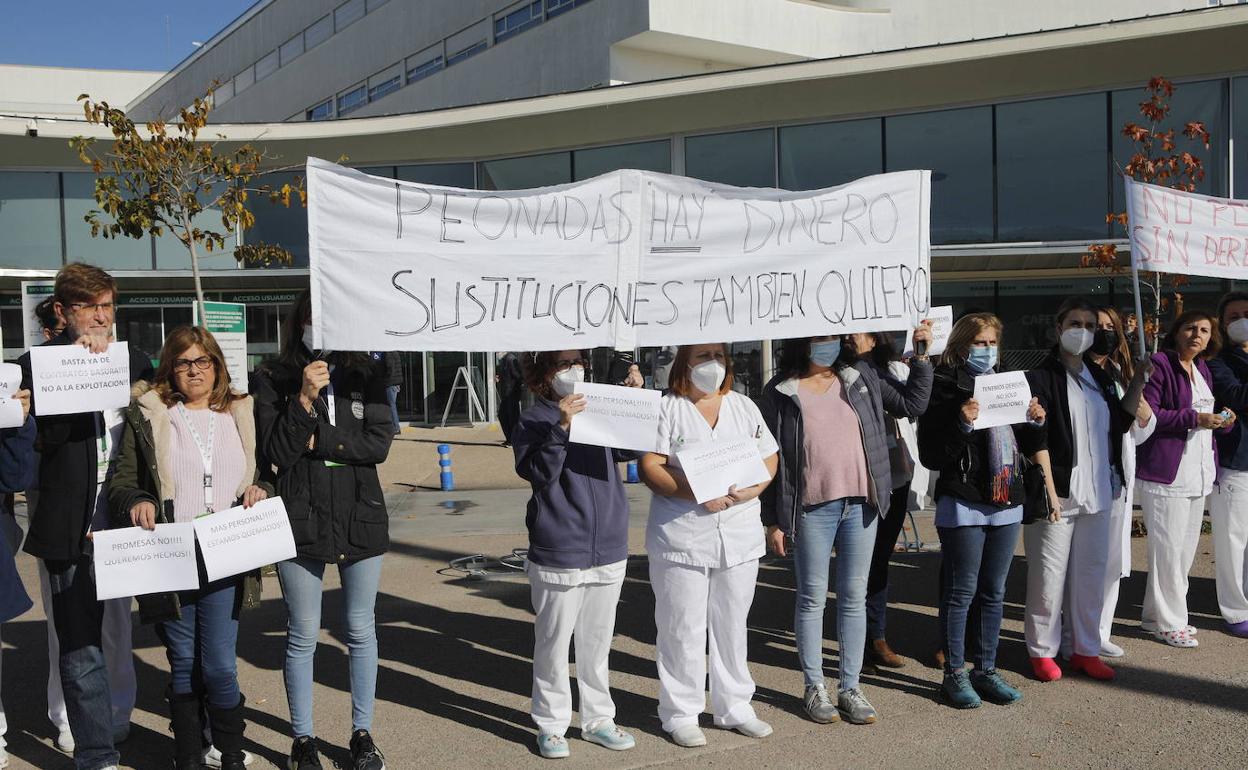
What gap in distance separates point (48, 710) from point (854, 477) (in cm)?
438

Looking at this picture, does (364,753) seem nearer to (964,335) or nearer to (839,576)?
(839,576)

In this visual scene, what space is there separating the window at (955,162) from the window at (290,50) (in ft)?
73.5

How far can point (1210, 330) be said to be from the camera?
651 centimetres

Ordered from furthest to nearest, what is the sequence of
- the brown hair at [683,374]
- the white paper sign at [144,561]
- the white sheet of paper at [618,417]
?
the brown hair at [683,374], the white sheet of paper at [618,417], the white paper sign at [144,561]

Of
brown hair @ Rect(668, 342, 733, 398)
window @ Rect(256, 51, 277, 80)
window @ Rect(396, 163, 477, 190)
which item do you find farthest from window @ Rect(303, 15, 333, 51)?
brown hair @ Rect(668, 342, 733, 398)

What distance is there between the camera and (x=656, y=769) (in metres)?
4.55

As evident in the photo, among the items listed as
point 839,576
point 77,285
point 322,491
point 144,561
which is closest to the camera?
point 144,561

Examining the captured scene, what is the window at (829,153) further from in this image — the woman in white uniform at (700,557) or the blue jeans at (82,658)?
the blue jeans at (82,658)

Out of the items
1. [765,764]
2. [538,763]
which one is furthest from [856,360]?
[538,763]

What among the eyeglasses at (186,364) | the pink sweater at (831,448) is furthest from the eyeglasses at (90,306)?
the pink sweater at (831,448)

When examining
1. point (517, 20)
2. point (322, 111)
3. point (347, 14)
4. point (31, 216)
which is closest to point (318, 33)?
point (347, 14)

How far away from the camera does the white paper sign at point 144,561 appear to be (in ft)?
13.5

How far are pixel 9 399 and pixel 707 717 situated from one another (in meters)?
3.57

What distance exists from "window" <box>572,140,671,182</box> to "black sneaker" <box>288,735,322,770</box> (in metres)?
16.8
